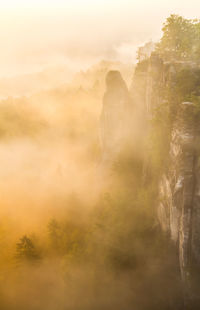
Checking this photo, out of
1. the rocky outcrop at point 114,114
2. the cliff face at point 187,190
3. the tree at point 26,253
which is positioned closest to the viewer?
the cliff face at point 187,190

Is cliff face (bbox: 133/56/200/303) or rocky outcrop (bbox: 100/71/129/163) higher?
rocky outcrop (bbox: 100/71/129/163)

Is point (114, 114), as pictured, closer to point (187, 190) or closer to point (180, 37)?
point (180, 37)

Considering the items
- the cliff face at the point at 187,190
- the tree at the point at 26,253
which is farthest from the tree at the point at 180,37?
the tree at the point at 26,253

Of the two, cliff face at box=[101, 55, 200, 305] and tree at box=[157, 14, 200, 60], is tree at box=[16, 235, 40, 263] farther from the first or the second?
tree at box=[157, 14, 200, 60]

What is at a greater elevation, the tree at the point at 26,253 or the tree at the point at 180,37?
the tree at the point at 180,37

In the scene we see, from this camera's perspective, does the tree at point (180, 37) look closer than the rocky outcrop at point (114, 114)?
Yes

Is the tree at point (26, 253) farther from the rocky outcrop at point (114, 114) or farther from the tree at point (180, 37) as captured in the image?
the tree at point (180, 37)

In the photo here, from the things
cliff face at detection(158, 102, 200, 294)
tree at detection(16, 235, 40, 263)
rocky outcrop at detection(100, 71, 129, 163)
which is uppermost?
rocky outcrop at detection(100, 71, 129, 163)

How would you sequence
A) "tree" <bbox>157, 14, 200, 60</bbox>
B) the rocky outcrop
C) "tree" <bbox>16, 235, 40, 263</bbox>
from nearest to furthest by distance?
"tree" <bbox>157, 14, 200, 60</bbox> → "tree" <bbox>16, 235, 40, 263</bbox> → the rocky outcrop

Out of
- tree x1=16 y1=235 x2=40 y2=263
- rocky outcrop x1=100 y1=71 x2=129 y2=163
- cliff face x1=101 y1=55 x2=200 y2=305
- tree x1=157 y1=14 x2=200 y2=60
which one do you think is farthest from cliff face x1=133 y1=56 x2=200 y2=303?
tree x1=16 y1=235 x2=40 y2=263

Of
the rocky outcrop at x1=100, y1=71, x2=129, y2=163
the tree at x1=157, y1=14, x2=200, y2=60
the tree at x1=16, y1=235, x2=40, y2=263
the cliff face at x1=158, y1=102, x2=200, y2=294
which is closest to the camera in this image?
the cliff face at x1=158, y1=102, x2=200, y2=294

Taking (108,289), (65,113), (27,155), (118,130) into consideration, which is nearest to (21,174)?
(27,155)

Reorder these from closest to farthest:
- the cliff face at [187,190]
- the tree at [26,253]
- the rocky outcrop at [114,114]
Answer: the cliff face at [187,190]
the tree at [26,253]
the rocky outcrop at [114,114]

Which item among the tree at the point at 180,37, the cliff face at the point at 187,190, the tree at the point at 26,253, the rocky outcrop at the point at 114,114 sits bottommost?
the tree at the point at 26,253
